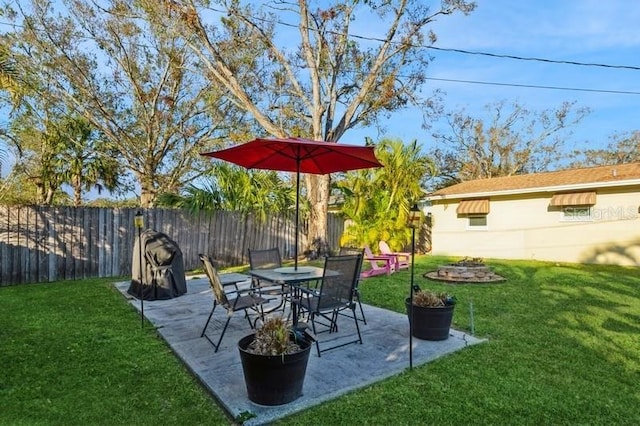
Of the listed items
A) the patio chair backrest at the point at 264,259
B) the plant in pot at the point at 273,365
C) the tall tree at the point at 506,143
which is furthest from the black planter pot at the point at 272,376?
the tall tree at the point at 506,143

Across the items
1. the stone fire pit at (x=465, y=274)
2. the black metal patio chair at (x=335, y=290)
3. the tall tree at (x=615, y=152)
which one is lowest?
the stone fire pit at (x=465, y=274)

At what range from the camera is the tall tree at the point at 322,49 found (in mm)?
11812

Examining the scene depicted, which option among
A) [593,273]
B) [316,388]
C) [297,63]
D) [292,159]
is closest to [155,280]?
[292,159]

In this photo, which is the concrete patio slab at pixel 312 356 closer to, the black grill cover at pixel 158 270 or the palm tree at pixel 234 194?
the black grill cover at pixel 158 270

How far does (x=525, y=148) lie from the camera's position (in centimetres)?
2459

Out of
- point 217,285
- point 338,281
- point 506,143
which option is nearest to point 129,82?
point 217,285

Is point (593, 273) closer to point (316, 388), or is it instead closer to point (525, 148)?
point (316, 388)

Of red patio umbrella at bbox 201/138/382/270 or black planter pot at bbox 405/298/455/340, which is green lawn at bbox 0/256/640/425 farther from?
red patio umbrella at bbox 201/138/382/270

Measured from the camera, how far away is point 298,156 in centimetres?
454

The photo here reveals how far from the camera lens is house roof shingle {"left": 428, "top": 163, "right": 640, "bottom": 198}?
9.89 m

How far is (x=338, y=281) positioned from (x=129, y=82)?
14881 millimetres

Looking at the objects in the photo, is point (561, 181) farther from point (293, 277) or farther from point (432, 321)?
point (293, 277)

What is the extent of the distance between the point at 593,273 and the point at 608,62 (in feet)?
17.3

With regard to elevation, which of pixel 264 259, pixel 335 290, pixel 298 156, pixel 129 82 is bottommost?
pixel 335 290
